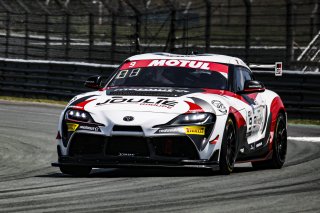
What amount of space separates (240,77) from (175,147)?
2.36 m

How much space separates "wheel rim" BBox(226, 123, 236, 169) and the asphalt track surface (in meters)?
0.18

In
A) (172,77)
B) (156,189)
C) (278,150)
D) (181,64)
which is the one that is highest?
(181,64)

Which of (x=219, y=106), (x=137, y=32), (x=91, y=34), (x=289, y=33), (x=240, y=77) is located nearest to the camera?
(x=219, y=106)

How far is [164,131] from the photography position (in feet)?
35.0

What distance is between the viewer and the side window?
12.5 m

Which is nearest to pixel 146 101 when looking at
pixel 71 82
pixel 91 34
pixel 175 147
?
pixel 175 147

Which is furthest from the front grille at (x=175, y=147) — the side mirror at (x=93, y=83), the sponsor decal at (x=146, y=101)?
the side mirror at (x=93, y=83)

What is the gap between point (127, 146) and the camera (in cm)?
1078

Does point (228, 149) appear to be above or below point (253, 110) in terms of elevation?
below

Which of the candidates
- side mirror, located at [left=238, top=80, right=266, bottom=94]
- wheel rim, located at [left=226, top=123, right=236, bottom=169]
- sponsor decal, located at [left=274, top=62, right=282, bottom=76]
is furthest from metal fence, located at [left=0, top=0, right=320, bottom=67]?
wheel rim, located at [left=226, top=123, right=236, bottom=169]

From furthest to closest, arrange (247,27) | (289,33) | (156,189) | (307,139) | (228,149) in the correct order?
(247,27)
(289,33)
(307,139)
(228,149)
(156,189)

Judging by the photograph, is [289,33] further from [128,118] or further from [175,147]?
[128,118]

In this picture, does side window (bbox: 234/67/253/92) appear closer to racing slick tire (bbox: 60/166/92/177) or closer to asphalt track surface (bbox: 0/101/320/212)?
asphalt track surface (bbox: 0/101/320/212)

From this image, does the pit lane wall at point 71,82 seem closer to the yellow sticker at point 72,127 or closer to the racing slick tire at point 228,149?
the racing slick tire at point 228,149
